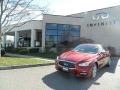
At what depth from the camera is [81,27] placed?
28766mm

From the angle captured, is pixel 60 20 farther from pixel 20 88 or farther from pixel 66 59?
pixel 20 88

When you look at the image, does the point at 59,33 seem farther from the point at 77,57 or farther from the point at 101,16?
the point at 77,57

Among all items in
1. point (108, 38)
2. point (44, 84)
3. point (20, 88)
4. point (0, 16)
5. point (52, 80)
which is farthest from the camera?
point (108, 38)

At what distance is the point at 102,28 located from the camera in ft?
87.0

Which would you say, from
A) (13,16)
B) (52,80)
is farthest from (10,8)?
(52,80)

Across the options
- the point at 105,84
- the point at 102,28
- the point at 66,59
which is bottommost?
the point at 105,84

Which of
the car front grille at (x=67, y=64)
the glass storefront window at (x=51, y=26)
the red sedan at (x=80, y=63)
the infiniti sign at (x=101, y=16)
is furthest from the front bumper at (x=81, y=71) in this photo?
the infiniti sign at (x=101, y=16)

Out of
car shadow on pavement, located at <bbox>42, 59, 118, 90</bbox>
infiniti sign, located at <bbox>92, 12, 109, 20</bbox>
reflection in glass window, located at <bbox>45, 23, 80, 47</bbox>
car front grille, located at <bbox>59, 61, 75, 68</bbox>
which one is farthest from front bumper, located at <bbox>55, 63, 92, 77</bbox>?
infiniti sign, located at <bbox>92, 12, 109, 20</bbox>

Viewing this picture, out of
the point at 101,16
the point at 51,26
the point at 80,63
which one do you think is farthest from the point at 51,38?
the point at 80,63

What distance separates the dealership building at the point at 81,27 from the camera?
25375 millimetres

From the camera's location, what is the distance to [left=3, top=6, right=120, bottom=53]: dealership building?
2538 centimetres

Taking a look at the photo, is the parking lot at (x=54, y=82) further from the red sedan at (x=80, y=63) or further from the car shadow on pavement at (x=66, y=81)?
the red sedan at (x=80, y=63)

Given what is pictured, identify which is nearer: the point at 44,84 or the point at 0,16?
the point at 44,84

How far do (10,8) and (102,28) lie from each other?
1256 centimetres
